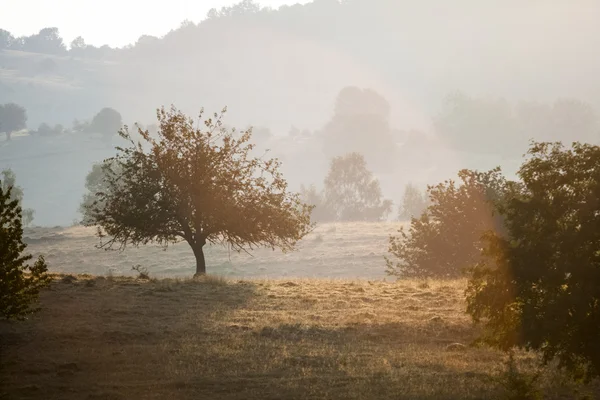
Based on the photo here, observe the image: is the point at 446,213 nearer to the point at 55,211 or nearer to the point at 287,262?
the point at 287,262

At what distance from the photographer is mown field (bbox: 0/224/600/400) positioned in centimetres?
1561

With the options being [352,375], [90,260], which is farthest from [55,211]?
[352,375]

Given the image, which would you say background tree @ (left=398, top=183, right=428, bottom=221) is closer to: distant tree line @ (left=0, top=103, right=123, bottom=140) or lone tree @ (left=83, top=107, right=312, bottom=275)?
lone tree @ (left=83, top=107, right=312, bottom=275)

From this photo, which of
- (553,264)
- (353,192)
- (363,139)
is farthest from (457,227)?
(363,139)

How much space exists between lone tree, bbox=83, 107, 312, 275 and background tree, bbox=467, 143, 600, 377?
19540mm

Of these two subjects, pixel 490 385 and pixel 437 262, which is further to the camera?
pixel 437 262

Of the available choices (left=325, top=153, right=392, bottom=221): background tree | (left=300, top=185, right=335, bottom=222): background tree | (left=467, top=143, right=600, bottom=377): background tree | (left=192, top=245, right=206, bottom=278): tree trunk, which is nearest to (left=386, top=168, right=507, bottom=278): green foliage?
(left=192, top=245, right=206, bottom=278): tree trunk

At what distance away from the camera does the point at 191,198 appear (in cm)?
3406

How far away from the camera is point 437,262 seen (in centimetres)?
4162

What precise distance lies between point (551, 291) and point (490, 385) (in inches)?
119

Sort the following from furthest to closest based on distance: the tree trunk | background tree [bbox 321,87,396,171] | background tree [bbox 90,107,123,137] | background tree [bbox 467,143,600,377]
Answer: background tree [bbox 321,87,396,171] → background tree [bbox 90,107,123,137] → the tree trunk → background tree [bbox 467,143,600,377]

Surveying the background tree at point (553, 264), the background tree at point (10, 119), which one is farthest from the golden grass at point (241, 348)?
the background tree at point (10, 119)

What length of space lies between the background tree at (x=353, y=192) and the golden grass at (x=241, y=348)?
90668 mm

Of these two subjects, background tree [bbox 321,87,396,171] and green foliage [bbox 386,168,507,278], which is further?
background tree [bbox 321,87,396,171]
